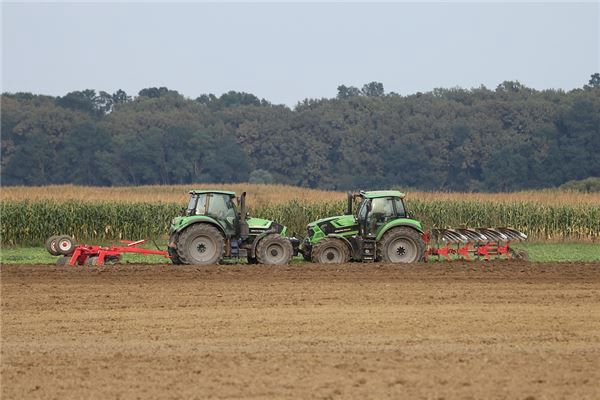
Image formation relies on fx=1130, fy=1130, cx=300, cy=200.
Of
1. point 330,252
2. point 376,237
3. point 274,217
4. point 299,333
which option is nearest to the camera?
point 299,333

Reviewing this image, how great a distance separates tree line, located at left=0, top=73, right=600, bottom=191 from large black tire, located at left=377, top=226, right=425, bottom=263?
2235 inches

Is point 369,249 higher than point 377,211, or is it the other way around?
point 377,211

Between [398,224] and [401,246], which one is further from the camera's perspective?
[401,246]

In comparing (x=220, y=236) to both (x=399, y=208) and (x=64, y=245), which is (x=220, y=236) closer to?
(x=64, y=245)

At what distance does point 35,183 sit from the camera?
84.9 metres

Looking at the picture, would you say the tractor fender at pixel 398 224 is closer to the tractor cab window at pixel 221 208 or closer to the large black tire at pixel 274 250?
the large black tire at pixel 274 250

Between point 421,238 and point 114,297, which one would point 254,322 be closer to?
point 114,297

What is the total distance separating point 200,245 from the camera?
24750 mm

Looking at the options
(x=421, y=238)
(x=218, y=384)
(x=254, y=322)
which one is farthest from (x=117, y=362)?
(x=421, y=238)


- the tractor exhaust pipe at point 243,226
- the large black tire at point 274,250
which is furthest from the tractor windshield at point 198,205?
the large black tire at point 274,250

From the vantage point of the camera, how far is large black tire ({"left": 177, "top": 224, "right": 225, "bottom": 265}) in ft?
80.7

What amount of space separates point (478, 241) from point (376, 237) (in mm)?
2758

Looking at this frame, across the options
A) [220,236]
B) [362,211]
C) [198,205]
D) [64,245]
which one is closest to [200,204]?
[198,205]

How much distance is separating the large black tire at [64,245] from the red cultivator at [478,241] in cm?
805
